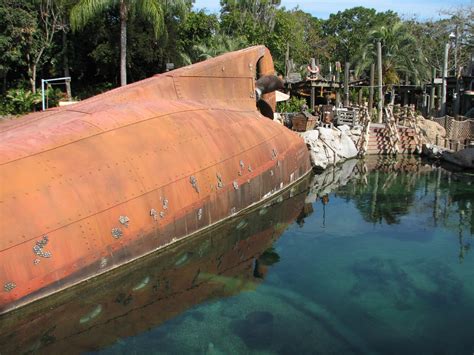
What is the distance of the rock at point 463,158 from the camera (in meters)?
22.8

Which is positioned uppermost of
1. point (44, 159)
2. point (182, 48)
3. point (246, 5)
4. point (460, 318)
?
point (246, 5)

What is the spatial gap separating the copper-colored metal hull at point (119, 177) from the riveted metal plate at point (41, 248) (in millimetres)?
24

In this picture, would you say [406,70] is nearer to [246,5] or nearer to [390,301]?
[246,5]

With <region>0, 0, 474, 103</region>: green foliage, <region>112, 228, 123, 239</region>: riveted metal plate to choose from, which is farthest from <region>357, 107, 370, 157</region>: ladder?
<region>112, 228, 123, 239</region>: riveted metal plate

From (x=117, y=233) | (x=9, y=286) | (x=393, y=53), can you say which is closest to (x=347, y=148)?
(x=393, y=53)

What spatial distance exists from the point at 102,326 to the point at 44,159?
10.7 feet

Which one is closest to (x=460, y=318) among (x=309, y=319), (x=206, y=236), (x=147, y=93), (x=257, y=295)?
(x=309, y=319)

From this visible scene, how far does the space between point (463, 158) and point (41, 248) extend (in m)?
20.8

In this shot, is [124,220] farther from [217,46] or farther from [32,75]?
[32,75]

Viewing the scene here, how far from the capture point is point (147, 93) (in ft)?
43.3

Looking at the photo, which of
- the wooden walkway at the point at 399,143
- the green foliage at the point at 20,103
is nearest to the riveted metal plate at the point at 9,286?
the wooden walkway at the point at 399,143

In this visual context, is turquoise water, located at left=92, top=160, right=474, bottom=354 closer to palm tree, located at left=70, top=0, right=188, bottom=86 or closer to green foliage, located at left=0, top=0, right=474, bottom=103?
palm tree, located at left=70, top=0, right=188, bottom=86

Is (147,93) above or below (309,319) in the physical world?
above

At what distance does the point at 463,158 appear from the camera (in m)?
23.2
